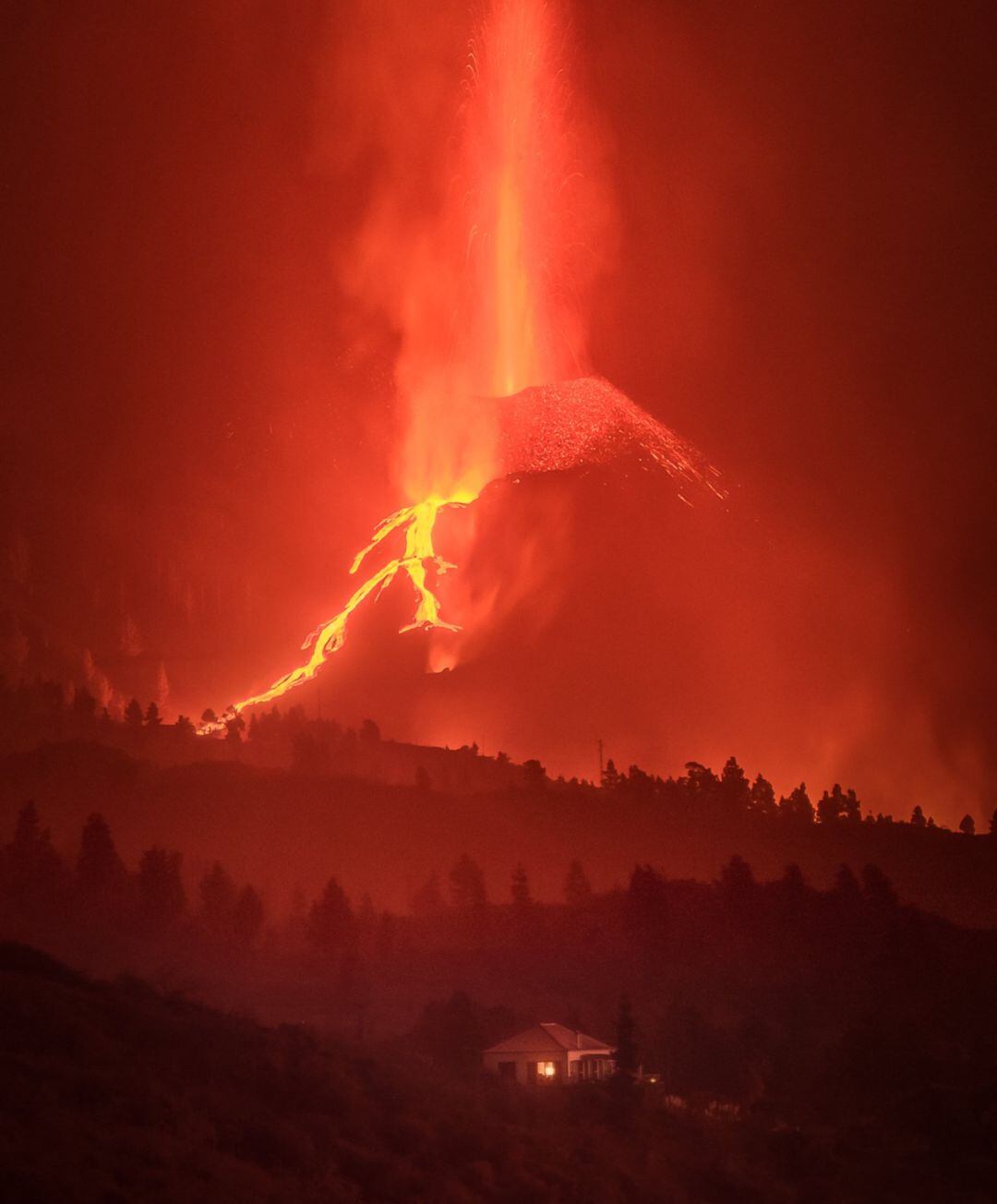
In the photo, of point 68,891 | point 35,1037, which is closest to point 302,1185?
point 35,1037

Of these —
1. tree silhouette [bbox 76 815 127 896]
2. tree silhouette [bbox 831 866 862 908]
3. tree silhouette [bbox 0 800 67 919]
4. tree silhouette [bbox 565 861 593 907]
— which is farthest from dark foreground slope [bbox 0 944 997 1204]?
tree silhouette [bbox 565 861 593 907]

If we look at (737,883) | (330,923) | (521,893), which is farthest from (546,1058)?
(737,883)

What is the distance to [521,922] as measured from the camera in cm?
12962

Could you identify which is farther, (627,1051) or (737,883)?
(737,883)

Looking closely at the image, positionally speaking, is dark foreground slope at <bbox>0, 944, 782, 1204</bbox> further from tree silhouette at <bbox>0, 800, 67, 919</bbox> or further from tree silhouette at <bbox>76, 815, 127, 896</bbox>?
tree silhouette at <bbox>76, 815, 127, 896</bbox>

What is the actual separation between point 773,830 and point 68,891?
103m

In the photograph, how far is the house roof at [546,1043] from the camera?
77.1 metres

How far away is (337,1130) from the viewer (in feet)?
155

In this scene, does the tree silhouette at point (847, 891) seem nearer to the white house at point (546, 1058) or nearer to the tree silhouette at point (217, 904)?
the tree silhouette at point (217, 904)

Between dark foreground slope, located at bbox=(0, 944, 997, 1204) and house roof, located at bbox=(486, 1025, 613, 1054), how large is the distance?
6.14 meters

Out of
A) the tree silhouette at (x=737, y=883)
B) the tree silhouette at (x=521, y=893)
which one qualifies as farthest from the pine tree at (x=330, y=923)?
the tree silhouette at (x=737, y=883)

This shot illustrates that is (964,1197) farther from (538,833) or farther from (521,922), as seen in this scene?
(538,833)

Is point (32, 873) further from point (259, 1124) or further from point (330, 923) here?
point (259, 1124)

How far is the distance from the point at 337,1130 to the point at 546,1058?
101ft
